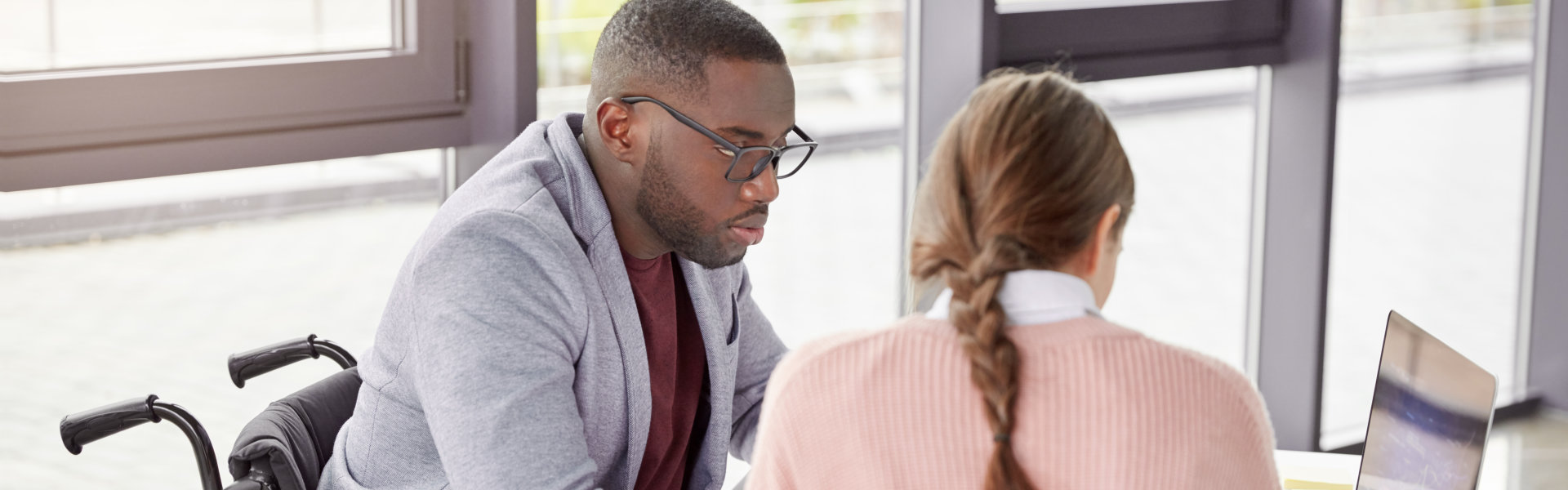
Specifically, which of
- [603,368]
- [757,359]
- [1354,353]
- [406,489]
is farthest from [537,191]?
[1354,353]

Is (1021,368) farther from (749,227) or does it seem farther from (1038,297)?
(749,227)

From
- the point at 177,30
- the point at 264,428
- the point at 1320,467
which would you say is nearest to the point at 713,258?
the point at 264,428

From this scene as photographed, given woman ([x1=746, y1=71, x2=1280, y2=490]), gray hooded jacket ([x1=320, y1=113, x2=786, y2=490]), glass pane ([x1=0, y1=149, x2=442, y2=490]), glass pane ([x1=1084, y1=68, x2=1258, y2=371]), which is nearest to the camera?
woman ([x1=746, y1=71, x2=1280, y2=490])

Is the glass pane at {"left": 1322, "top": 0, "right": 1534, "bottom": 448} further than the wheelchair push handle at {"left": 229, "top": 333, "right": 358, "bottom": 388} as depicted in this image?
Yes

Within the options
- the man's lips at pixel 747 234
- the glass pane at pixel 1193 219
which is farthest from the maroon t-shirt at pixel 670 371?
the glass pane at pixel 1193 219

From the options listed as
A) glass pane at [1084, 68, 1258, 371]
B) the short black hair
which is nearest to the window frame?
the short black hair

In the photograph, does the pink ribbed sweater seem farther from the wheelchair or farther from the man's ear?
the wheelchair

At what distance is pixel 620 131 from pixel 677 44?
123 mm

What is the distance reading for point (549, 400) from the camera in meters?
1.40

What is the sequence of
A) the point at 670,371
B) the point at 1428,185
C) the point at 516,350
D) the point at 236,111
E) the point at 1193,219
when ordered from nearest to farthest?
the point at 516,350
the point at 670,371
the point at 236,111
the point at 1193,219
the point at 1428,185

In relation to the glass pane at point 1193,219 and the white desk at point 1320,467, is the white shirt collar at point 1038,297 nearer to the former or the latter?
the white desk at point 1320,467

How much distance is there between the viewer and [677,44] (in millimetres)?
1573

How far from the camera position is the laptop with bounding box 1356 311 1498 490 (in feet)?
4.92

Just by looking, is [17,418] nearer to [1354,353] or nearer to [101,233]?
[101,233]
